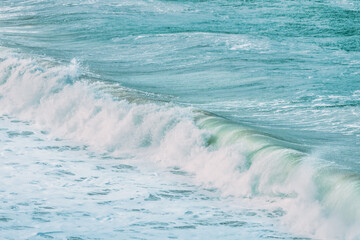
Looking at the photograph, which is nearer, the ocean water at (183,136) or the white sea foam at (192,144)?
the ocean water at (183,136)

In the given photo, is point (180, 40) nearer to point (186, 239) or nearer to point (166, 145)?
point (166, 145)

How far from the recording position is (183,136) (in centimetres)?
902

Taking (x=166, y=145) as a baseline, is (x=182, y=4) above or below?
above

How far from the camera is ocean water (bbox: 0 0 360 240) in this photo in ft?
21.2

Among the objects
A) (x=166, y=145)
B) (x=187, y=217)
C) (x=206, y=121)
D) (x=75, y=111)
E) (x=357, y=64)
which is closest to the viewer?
(x=187, y=217)

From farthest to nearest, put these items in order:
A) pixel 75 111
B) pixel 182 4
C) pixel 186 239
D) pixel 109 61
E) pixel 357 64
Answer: pixel 182 4
pixel 109 61
pixel 357 64
pixel 75 111
pixel 186 239

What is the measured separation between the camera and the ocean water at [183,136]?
254 inches

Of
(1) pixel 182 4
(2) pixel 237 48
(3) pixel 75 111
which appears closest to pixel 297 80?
(2) pixel 237 48

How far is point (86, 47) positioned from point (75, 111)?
7.96m

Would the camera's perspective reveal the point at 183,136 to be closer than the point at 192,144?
No

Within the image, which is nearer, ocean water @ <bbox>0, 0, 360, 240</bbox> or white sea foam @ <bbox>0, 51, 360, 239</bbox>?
ocean water @ <bbox>0, 0, 360, 240</bbox>

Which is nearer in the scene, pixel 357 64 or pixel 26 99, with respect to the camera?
pixel 26 99

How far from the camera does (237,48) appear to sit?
17125 mm

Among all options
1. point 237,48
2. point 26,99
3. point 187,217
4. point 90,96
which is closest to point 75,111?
point 90,96
